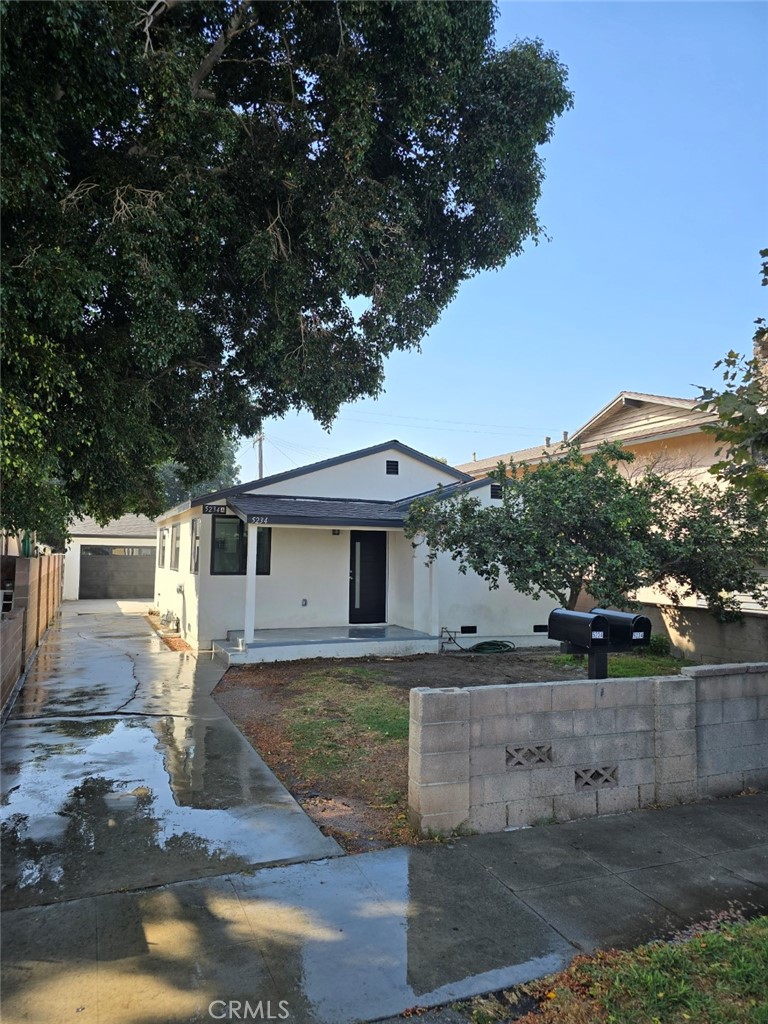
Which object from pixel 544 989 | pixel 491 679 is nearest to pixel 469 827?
pixel 544 989

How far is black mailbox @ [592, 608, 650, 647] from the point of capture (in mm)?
5254

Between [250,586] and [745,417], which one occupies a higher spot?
[745,417]

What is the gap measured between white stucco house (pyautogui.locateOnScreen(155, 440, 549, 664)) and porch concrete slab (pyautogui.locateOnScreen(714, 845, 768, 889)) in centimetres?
840

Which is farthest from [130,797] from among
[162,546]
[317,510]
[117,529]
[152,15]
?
[117,529]

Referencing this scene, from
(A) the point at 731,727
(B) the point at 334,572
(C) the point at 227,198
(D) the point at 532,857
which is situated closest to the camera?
(D) the point at 532,857

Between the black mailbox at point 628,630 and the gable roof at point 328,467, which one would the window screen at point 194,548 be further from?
the black mailbox at point 628,630

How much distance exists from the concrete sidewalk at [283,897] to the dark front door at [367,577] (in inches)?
342

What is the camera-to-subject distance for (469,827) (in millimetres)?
4367

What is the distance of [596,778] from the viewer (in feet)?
15.7

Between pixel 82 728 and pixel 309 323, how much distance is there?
591cm

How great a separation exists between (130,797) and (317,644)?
6861 millimetres

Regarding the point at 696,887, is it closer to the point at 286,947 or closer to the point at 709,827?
the point at 709,827

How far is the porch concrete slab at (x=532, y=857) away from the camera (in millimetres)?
3816

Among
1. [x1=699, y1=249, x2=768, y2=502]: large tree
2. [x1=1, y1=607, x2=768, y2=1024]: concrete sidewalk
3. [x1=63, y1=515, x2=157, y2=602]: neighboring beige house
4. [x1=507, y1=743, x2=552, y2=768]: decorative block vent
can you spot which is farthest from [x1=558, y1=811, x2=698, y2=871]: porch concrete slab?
[x1=63, y1=515, x2=157, y2=602]: neighboring beige house
